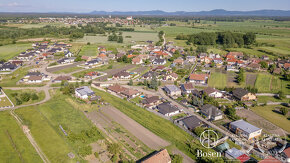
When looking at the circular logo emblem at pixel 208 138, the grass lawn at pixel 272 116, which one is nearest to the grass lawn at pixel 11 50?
the circular logo emblem at pixel 208 138

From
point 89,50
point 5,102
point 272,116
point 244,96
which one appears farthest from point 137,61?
point 272,116

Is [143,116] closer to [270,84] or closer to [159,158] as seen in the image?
[159,158]

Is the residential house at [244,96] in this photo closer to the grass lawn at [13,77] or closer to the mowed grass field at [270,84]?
the mowed grass field at [270,84]

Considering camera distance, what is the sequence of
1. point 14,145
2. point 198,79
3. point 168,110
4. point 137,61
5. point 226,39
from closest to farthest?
point 14,145
point 168,110
point 198,79
point 137,61
point 226,39

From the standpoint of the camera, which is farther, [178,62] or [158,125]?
[178,62]

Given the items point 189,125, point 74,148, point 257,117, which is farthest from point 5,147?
point 257,117

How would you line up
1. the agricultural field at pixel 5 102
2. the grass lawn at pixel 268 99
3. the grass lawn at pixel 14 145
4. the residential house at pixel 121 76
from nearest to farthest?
the grass lawn at pixel 14 145 → the agricultural field at pixel 5 102 → the grass lawn at pixel 268 99 → the residential house at pixel 121 76

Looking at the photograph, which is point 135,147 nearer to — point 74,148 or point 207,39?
point 74,148
